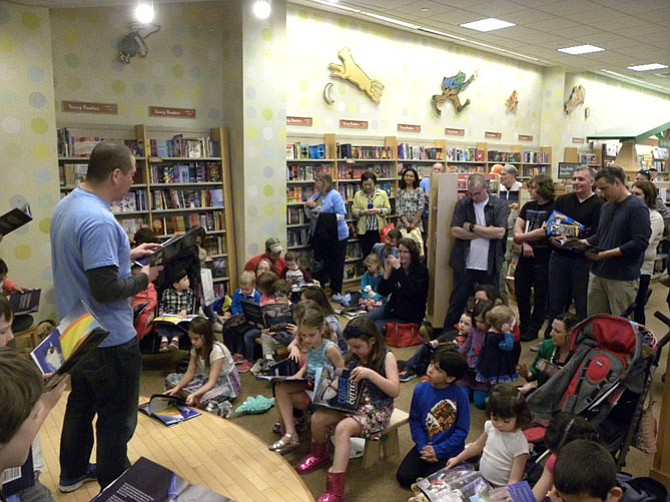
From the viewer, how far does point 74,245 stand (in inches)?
82.9

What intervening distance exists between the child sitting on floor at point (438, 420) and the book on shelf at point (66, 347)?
1873mm

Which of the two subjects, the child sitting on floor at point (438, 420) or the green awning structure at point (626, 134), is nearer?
the child sitting on floor at point (438, 420)

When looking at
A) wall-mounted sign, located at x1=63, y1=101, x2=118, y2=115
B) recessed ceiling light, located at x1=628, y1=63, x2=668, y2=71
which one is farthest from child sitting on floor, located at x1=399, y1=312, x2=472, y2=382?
recessed ceiling light, located at x1=628, y1=63, x2=668, y2=71

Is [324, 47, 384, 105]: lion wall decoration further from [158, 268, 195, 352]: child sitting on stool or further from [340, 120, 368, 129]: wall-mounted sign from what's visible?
[158, 268, 195, 352]: child sitting on stool

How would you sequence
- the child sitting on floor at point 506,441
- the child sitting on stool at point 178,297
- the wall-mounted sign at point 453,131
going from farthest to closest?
the wall-mounted sign at point 453,131
the child sitting on stool at point 178,297
the child sitting on floor at point 506,441

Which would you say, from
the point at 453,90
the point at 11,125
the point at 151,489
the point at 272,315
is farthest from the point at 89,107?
the point at 453,90

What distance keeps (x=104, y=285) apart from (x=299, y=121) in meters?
5.62

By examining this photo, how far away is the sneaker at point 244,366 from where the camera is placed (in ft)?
15.2

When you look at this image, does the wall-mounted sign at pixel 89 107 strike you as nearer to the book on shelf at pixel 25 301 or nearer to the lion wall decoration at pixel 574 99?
the book on shelf at pixel 25 301

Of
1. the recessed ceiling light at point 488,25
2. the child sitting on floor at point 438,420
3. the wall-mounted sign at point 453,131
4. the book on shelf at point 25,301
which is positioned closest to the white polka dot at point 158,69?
the book on shelf at point 25,301

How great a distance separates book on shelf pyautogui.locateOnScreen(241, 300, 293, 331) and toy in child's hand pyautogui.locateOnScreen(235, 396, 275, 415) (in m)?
0.73

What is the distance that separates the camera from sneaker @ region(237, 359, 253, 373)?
15.2 feet

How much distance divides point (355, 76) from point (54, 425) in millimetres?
6203

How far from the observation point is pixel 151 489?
154 cm
